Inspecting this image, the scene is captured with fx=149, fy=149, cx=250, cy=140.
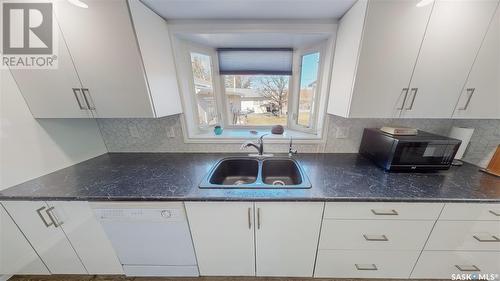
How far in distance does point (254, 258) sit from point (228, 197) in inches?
23.7

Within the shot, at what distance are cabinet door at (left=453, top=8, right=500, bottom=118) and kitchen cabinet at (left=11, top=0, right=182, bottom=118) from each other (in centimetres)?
224

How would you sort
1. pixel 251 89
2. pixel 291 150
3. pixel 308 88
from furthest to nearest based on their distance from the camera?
pixel 251 89
pixel 308 88
pixel 291 150

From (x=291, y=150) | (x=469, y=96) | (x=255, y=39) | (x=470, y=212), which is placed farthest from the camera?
(x=291, y=150)

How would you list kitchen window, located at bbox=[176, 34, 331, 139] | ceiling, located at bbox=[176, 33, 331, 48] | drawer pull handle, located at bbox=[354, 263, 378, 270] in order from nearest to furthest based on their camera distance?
drawer pull handle, located at bbox=[354, 263, 378, 270] → ceiling, located at bbox=[176, 33, 331, 48] → kitchen window, located at bbox=[176, 34, 331, 139]

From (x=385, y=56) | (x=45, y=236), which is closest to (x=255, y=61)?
(x=385, y=56)

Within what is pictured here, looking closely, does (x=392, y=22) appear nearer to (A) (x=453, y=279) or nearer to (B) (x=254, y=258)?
(B) (x=254, y=258)

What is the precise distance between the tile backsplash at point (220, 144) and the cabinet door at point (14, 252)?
0.81 meters

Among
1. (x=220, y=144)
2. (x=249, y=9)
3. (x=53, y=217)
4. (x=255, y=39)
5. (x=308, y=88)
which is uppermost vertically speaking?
(x=249, y=9)

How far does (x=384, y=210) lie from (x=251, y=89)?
5.31 feet

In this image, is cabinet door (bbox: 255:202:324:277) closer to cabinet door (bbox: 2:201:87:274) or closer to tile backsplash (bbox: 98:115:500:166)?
tile backsplash (bbox: 98:115:500:166)

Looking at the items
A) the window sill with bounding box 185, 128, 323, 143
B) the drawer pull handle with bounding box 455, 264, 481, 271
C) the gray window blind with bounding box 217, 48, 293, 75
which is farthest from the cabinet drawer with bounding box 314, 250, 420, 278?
the gray window blind with bounding box 217, 48, 293, 75

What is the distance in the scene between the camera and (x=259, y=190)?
102cm

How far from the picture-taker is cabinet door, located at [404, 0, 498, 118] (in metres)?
0.91

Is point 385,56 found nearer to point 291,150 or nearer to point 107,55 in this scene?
point 291,150
